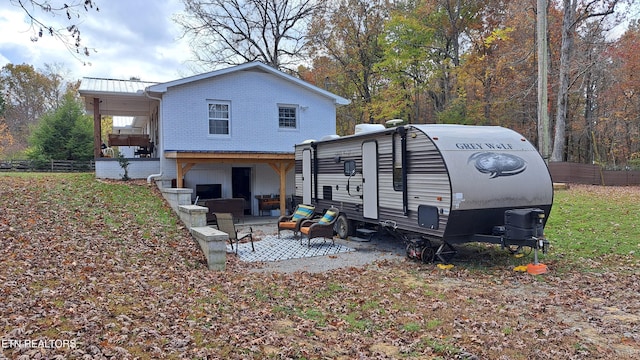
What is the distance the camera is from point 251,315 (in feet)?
16.7

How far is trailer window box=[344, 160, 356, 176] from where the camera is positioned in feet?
36.0

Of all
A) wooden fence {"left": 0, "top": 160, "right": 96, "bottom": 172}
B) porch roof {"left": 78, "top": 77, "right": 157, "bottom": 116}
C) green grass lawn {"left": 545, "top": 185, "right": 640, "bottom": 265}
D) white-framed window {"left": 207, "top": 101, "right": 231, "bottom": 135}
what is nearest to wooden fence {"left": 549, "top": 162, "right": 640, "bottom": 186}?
green grass lawn {"left": 545, "top": 185, "right": 640, "bottom": 265}

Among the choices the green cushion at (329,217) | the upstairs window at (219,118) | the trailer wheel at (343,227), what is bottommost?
the trailer wheel at (343,227)

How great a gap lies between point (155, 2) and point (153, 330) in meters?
5.63

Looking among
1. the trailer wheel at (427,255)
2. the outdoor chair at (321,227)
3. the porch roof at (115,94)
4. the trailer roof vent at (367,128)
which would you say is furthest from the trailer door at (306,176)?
the porch roof at (115,94)

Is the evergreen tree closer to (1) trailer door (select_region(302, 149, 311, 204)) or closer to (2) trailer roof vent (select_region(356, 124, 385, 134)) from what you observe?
(1) trailer door (select_region(302, 149, 311, 204))

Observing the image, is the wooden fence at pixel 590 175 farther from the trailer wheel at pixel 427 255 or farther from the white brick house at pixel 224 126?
the trailer wheel at pixel 427 255

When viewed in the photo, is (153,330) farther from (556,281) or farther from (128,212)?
(128,212)

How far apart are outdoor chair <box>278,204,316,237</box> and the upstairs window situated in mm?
5186

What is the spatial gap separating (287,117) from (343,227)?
707cm

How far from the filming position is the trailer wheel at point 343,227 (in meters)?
11.4

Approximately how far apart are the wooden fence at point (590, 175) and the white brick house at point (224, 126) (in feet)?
38.2

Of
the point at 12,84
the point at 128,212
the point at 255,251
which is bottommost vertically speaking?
the point at 255,251

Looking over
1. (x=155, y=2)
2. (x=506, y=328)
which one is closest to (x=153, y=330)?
(x=506, y=328)
